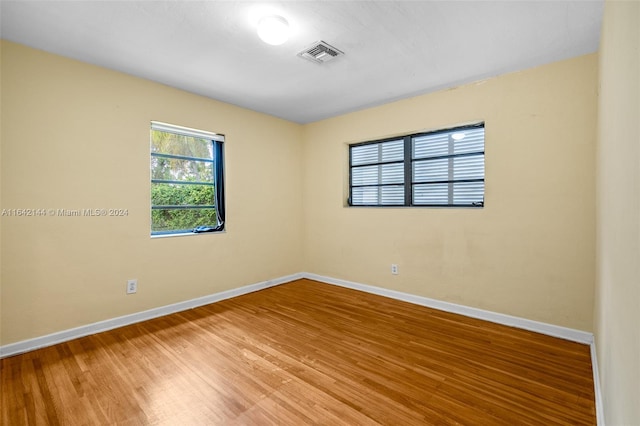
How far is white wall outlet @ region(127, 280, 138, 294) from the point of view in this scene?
9.89ft

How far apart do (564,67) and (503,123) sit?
63 centimetres

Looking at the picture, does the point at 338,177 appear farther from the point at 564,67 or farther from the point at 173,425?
the point at 173,425

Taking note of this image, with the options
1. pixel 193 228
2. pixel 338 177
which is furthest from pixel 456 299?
pixel 193 228

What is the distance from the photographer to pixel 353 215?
4289 millimetres

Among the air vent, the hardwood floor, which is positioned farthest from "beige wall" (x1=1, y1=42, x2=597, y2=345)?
the air vent

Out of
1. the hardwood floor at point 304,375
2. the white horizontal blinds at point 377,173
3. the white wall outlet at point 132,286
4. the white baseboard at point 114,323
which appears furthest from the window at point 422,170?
the white wall outlet at point 132,286

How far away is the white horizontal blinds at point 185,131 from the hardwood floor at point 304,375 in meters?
2.13

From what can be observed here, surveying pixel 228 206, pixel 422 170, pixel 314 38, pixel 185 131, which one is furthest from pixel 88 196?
pixel 422 170

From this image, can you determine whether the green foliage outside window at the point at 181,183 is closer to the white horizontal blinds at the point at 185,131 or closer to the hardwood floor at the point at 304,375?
the white horizontal blinds at the point at 185,131

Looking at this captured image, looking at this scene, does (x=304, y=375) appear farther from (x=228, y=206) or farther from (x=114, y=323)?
(x=228, y=206)

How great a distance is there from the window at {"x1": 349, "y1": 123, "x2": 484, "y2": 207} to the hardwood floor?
1443mm

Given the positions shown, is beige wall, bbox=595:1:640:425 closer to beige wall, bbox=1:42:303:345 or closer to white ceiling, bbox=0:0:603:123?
white ceiling, bbox=0:0:603:123

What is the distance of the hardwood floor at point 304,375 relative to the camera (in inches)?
66.6

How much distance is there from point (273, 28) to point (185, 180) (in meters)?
2.19
